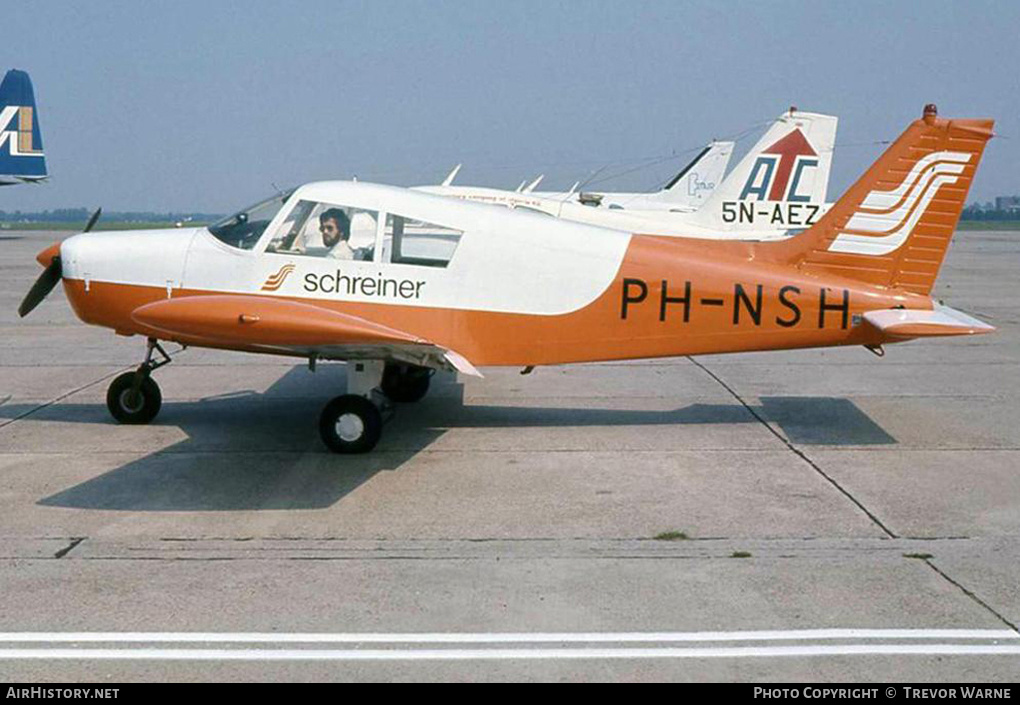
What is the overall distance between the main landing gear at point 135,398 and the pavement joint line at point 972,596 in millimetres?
6370

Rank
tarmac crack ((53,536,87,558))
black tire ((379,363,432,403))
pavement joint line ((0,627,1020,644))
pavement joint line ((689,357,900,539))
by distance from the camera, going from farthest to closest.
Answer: black tire ((379,363,432,403)) → pavement joint line ((689,357,900,539)) → tarmac crack ((53,536,87,558)) → pavement joint line ((0,627,1020,644))

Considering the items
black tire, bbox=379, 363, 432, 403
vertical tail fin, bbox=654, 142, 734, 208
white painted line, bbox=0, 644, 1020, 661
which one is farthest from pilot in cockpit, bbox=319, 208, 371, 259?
vertical tail fin, bbox=654, 142, 734, 208

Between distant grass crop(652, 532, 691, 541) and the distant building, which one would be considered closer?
distant grass crop(652, 532, 691, 541)

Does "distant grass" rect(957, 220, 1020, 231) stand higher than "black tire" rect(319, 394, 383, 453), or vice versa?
"black tire" rect(319, 394, 383, 453)

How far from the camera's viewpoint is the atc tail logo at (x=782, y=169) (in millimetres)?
22500

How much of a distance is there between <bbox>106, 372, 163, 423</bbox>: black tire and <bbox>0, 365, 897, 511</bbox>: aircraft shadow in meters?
0.20

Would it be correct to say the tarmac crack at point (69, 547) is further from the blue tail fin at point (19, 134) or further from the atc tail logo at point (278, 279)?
the blue tail fin at point (19, 134)

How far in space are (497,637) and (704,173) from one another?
3307cm

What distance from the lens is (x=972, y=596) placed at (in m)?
5.07

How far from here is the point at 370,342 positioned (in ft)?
22.7

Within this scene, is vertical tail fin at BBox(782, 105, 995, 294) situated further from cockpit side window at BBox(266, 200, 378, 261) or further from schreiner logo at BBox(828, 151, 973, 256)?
cockpit side window at BBox(266, 200, 378, 261)

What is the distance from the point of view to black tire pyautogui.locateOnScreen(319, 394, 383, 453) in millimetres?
7859
